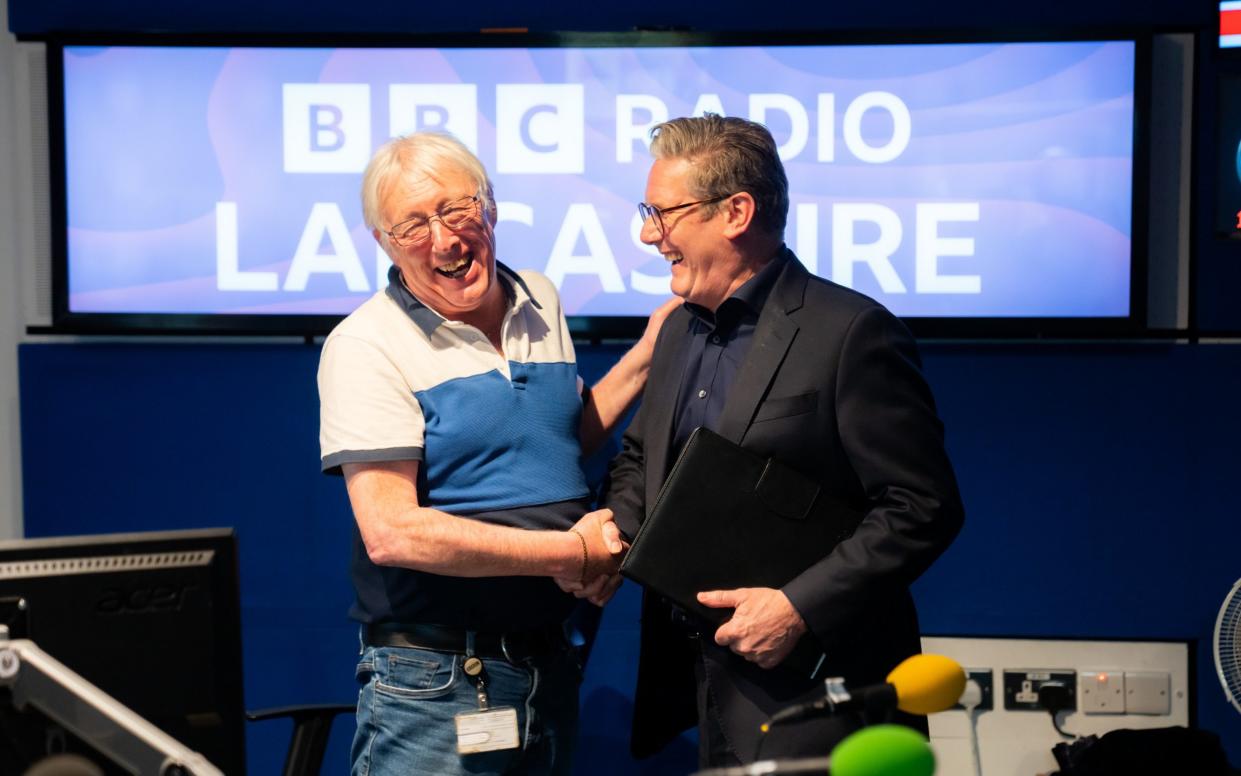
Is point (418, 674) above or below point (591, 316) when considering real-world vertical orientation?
below

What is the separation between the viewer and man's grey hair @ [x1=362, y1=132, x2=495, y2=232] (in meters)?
2.40

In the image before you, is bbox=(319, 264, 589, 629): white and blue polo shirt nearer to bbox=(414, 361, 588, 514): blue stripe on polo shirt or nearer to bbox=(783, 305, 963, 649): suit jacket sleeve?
bbox=(414, 361, 588, 514): blue stripe on polo shirt

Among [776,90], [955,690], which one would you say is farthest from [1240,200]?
[955,690]

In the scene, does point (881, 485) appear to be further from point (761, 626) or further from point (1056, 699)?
point (1056, 699)

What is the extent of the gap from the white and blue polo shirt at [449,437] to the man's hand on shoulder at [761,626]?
428 mm

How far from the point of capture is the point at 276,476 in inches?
138

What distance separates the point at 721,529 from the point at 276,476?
1.80 m

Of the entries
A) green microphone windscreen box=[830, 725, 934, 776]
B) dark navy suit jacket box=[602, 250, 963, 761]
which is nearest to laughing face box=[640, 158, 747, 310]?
dark navy suit jacket box=[602, 250, 963, 761]

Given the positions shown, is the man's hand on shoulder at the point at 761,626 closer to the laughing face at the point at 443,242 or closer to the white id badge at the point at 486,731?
the white id badge at the point at 486,731

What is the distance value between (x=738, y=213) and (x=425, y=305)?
0.65 metres

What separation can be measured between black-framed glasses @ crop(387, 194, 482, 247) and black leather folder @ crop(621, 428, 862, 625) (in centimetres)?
68

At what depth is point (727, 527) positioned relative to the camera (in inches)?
83.8

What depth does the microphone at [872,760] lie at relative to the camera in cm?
127

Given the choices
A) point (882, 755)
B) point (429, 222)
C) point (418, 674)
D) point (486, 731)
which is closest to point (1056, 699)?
point (486, 731)
